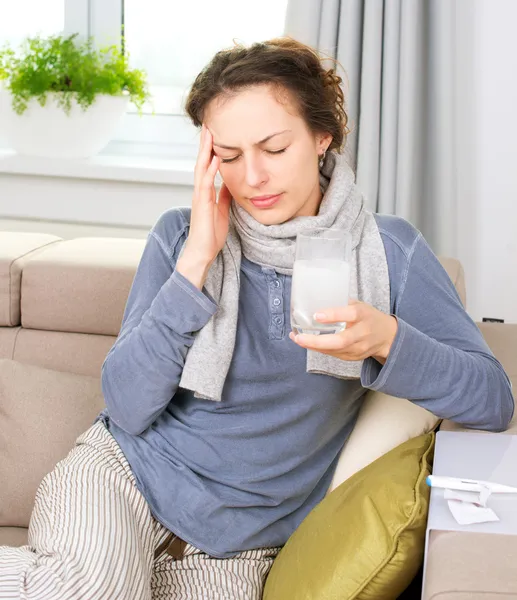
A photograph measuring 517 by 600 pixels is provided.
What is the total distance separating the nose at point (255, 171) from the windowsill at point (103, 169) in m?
1.42

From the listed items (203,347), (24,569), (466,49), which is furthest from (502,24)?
(24,569)

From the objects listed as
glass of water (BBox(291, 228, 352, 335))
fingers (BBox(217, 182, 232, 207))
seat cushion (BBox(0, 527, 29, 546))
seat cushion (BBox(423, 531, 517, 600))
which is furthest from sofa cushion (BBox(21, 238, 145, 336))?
seat cushion (BBox(423, 531, 517, 600))

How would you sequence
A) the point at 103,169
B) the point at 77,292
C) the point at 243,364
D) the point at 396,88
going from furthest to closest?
1. the point at 103,169
2. the point at 396,88
3. the point at 77,292
4. the point at 243,364

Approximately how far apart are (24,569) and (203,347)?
430 mm

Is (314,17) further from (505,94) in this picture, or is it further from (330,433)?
(330,433)

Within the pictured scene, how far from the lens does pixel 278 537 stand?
159 cm

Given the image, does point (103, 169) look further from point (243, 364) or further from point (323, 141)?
point (243, 364)

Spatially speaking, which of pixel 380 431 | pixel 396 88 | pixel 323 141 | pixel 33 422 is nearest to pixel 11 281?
pixel 33 422

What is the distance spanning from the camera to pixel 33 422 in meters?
1.98

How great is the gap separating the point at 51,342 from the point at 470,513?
1457 millimetres

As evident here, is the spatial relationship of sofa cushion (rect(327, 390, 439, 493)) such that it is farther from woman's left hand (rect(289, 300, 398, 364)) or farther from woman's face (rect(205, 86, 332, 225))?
woman's face (rect(205, 86, 332, 225))

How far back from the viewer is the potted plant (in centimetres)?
299

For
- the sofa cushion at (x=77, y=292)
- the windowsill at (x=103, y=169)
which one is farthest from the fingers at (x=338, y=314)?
the windowsill at (x=103, y=169)

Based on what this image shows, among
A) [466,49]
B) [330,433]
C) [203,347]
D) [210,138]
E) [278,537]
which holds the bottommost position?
[278,537]
